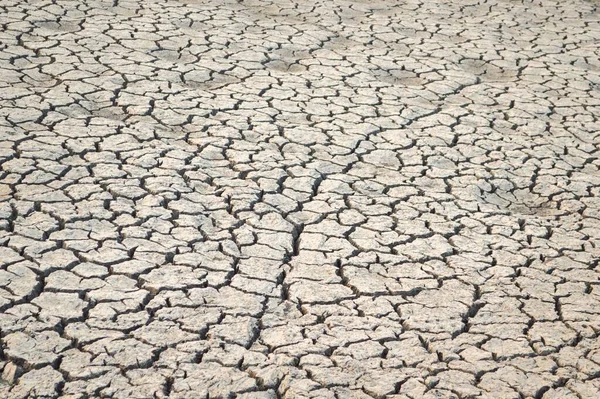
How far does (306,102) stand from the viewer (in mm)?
5105

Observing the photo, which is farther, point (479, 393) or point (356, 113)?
point (356, 113)

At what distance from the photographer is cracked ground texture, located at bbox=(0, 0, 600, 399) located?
2.85 m

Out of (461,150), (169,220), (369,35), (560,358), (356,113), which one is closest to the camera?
(560,358)

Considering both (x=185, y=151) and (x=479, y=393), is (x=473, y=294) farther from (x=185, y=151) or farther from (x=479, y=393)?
(x=185, y=151)

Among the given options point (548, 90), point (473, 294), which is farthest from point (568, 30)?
point (473, 294)

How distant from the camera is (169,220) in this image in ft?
12.0

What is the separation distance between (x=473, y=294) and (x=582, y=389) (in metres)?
0.64

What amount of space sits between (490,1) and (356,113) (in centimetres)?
357

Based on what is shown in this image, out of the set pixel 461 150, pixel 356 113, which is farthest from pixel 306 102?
pixel 461 150

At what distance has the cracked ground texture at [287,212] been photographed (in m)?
2.85

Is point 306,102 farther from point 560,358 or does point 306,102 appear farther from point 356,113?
point 560,358

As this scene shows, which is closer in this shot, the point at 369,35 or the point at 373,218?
the point at 373,218

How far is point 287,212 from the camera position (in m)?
3.85

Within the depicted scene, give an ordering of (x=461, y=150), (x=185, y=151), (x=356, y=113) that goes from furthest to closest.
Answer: (x=356, y=113), (x=461, y=150), (x=185, y=151)
